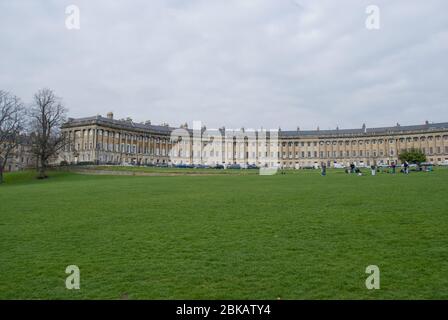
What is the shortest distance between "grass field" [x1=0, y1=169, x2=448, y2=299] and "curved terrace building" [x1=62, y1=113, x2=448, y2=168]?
10518 centimetres

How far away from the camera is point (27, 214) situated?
17.9m

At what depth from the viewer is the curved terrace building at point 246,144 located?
386 ft

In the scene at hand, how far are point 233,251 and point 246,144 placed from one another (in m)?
139

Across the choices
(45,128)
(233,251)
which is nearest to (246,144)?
(45,128)

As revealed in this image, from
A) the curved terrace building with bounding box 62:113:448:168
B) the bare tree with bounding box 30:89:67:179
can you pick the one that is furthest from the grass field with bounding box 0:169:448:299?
the curved terrace building with bounding box 62:113:448:168

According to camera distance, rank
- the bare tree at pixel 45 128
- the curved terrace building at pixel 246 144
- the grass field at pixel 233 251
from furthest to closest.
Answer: the curved terrace building at pixel 246 144 < the bare tree at pixel 45 128 < the grass field at pixel 233 251

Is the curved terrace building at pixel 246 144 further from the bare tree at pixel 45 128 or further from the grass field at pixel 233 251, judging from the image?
the grass field at pixel 233 251

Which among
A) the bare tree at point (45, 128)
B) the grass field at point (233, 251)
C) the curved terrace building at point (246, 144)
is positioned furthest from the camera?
the curved terrace building at point (246, 144)

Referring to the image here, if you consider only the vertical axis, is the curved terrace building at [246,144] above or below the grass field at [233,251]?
above

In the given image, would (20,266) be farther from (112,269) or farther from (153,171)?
(153,171)

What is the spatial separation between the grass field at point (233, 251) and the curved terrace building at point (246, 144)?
345 ft

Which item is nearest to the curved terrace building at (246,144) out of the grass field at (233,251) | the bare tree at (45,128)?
the bare tree at (45,128)

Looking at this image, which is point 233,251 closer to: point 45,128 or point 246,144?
point 45,128

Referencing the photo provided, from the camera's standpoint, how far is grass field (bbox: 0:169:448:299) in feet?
25.1
